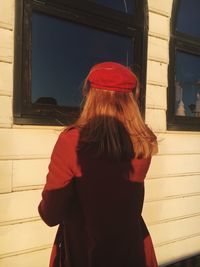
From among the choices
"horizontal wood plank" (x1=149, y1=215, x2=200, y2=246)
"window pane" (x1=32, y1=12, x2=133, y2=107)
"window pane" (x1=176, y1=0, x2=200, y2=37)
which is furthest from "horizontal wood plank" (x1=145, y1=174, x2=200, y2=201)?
"window pane" (x1=176, y1=0, x2=200, y2=37)

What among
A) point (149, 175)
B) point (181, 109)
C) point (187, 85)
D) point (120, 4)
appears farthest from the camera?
point (187, 85)

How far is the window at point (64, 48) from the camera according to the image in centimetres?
270

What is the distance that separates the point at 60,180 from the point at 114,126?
33cm

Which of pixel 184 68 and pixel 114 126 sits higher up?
pixel 184 68

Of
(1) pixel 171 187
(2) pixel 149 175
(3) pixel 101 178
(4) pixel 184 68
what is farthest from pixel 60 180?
(4) pixel 184 68

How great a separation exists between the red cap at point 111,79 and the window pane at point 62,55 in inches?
46.9

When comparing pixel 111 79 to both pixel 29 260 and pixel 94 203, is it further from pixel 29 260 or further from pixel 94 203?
pixel 29 260

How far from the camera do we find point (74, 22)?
3033 millimetres

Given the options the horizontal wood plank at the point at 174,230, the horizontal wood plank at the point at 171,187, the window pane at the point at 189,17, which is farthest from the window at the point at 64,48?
the horizontal wood plank at the point at 174,230

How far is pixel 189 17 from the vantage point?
4184mm

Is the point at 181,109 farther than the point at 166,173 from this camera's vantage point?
Yes

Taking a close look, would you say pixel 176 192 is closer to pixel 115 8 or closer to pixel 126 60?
pixel 126 60

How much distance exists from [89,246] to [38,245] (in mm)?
1278

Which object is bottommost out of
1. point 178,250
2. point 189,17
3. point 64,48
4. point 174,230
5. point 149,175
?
point 178,250
